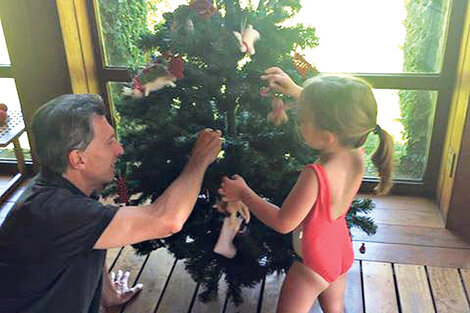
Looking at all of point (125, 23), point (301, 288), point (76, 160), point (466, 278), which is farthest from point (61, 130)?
point (466, 278)

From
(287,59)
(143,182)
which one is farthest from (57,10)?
(287,59)

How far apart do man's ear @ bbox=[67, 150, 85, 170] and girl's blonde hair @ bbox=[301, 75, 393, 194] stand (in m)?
0.66

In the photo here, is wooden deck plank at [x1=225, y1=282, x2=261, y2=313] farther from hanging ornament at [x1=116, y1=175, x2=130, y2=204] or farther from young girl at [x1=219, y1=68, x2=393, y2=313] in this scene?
hanging ornament at [x1=116, y1=175, x2=130, y2=204]

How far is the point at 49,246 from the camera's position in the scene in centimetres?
136

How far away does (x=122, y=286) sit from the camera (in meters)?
2.19

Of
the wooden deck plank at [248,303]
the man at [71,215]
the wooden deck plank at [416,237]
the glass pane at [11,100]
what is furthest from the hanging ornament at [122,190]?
Answer: the glass pane at [11,100]

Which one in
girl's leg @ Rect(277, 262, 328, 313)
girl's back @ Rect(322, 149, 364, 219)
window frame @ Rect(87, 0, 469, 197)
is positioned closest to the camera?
girl's back @ Rect(322, 149, 364, 219)

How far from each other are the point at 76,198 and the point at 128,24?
161cm

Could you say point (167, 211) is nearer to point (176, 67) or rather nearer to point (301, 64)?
point (176, 67)

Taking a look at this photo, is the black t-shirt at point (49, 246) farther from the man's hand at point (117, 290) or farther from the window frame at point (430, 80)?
the window frame at point (430, 80)

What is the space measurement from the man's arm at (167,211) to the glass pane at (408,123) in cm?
131

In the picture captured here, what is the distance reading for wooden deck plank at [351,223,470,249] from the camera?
8.14ft

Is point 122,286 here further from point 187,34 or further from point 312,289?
point 187,34

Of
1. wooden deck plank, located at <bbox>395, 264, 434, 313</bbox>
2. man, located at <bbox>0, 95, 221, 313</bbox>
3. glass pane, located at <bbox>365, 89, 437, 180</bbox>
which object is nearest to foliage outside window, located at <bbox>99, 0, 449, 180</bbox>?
glass pane, located at <bbox>365, 89, 437, 180</bbox>
